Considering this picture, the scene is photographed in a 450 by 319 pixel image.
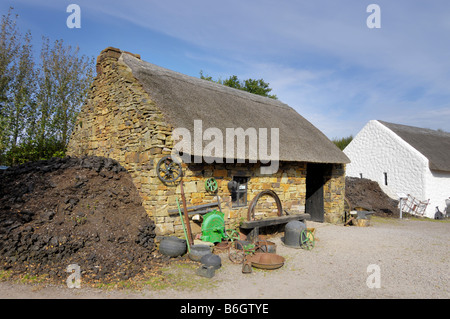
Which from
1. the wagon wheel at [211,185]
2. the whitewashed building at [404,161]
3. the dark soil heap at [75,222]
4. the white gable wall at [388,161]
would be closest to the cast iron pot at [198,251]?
the dark soil heap at [75,222]

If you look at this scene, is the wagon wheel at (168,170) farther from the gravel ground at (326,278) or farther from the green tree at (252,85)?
the green tree at (252,85)

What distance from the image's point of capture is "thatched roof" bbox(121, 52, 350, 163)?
812 centimetres

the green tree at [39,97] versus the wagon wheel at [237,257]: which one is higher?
the green tree at [39,97]

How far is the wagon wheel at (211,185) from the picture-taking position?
780 cm

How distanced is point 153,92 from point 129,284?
4.87 metres

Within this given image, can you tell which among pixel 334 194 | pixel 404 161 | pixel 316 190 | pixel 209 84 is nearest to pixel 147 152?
pixel 209 84

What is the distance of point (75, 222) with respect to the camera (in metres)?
6.28

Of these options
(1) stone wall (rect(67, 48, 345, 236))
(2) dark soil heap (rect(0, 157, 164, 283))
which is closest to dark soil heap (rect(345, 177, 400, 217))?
(1) stone wall (rect(67, 48, 345, 236))

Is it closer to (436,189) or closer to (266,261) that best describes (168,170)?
(266,261)

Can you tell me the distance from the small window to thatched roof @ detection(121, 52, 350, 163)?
1.27 metres

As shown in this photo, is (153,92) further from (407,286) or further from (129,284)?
(407,286)

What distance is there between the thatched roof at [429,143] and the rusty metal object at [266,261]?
14.0 metres

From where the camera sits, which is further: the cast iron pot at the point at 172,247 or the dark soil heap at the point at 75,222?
the cast iron pot at the point at 172,247

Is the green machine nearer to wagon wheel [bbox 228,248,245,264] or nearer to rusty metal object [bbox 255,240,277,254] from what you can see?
wagon wheel [bbox 228,248,245,264]
